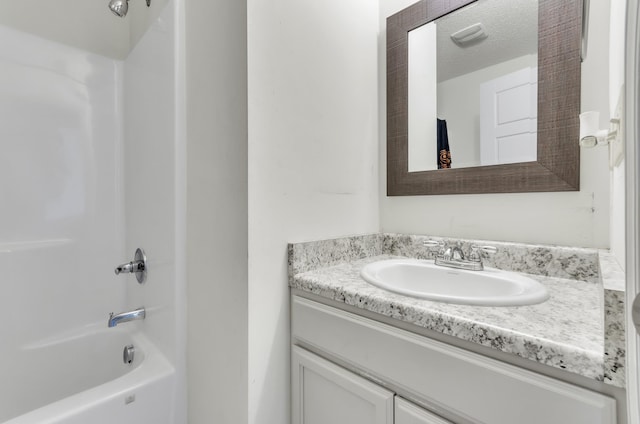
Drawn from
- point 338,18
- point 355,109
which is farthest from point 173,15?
point 355,109

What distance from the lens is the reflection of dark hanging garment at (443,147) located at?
3.57ft

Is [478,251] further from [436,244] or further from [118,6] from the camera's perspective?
[118,6]

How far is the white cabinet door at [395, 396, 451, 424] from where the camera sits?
58 centimetres

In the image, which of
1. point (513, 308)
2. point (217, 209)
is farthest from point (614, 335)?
point (217, 209)

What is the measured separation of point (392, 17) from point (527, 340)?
1268mm

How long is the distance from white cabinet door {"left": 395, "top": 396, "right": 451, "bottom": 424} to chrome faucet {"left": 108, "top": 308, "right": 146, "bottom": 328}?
104 cm

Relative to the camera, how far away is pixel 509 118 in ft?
3.10

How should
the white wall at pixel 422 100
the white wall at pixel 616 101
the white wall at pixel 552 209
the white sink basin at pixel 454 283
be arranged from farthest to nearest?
the white wall at pixel 422 100, the white wall at pixel 552 209, the white sink basin at pixel 454 283, the white wall at pixel 616 101

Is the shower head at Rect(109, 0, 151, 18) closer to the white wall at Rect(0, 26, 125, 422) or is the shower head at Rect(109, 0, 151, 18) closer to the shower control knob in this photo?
the white wall at Rect(0, 26, 125, 422)

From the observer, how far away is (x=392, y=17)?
1218 mm

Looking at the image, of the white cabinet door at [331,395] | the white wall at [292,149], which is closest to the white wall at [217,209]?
the white wall at [292,149]

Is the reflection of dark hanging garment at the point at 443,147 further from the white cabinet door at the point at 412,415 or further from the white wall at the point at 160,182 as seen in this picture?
the white wall at the point at 160,182

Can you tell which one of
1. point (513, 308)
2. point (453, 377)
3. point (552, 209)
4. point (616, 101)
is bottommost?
point (453, 377)

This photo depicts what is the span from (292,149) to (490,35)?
2.60 ft
